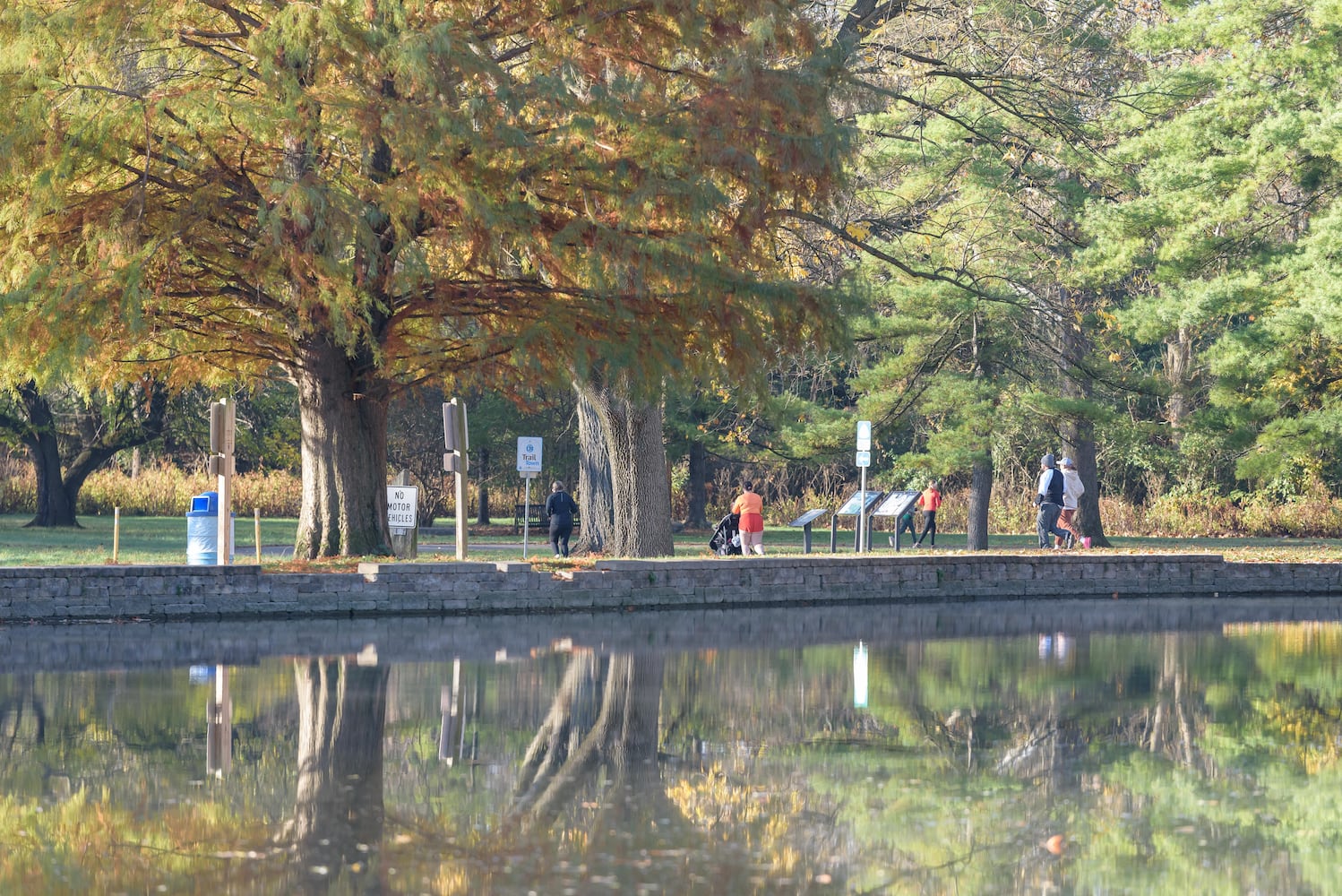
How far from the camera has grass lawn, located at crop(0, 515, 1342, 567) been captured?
90.7ft

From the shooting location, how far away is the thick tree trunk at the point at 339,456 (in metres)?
23.3

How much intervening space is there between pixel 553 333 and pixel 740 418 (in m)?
23.4

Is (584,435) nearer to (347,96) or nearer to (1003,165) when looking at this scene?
(1003,165)

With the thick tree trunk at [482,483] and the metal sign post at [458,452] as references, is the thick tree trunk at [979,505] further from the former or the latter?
the thick tree trunk at [482,483]

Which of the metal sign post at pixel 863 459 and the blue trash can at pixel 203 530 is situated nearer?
the blue trash can at pixel 203 530

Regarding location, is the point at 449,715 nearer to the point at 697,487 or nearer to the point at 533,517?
the point at 697,487

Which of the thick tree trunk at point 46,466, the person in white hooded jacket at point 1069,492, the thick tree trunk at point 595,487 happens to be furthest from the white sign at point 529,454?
the thick tree trunk at point 46,466

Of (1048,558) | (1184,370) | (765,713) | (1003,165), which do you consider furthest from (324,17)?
(1184,370)

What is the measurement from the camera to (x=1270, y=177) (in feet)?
102

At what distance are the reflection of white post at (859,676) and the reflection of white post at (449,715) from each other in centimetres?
268

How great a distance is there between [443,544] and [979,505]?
10.3 metres

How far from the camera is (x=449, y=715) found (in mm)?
11758

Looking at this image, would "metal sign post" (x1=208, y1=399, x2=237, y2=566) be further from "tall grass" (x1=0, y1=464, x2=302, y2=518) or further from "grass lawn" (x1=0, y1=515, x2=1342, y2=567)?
"tall grass" (x1=0, y1=464, x2=302, y2=518)

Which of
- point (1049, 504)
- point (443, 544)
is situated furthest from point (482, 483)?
point (1049, 504)
